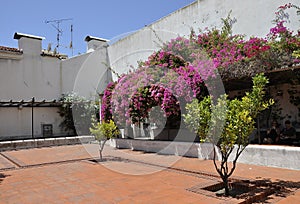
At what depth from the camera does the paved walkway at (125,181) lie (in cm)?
555

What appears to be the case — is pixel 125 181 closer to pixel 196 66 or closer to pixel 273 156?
pixel 273 156

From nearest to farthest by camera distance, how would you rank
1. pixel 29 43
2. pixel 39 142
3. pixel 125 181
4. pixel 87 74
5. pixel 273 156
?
pixel 125 181, pixel 273 156, pixel 39 142, pixel 29 43, pixel 87 74

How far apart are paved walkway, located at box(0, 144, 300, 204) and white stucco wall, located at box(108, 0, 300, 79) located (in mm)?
6424

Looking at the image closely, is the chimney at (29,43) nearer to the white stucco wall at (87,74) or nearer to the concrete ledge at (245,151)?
the white stucco wall at (87,74)

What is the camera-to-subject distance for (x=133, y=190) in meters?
6.13

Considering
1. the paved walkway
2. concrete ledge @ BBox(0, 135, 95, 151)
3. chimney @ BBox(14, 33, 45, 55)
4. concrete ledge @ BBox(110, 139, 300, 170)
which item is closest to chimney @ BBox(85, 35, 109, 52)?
chimney @ BBox(14, 33, 45, 55)

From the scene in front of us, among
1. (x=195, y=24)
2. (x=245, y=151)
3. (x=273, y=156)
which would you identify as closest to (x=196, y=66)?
(x=245, y=151)

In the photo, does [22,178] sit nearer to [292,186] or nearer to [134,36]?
[292,186]

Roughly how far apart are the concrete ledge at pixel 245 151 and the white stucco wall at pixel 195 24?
207 inches

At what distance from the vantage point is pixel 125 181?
7039 millimetres

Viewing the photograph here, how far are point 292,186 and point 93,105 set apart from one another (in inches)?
654

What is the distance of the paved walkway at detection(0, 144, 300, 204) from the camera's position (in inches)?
219

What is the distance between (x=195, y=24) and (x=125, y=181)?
400 inches

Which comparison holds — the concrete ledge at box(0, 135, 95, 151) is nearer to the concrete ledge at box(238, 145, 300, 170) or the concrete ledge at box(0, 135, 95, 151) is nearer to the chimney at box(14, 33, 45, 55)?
the chimney at box(14, 33, 45, 55)
